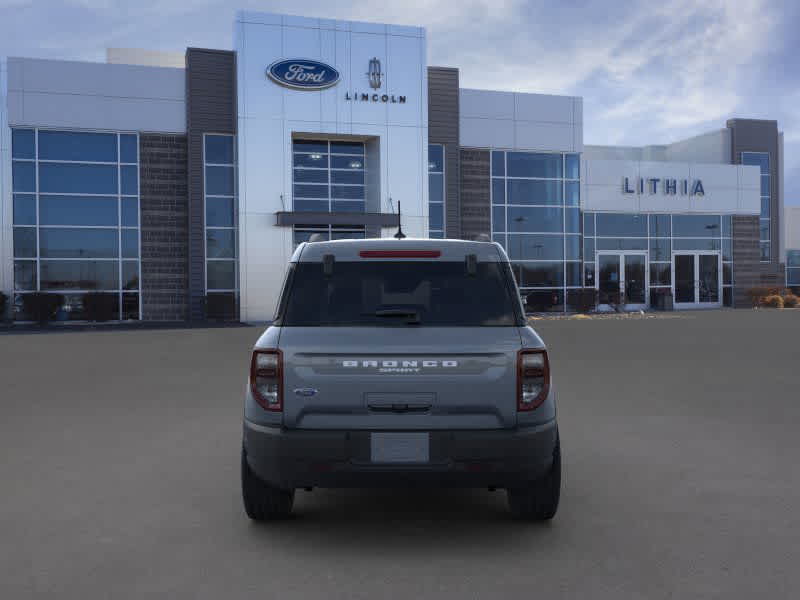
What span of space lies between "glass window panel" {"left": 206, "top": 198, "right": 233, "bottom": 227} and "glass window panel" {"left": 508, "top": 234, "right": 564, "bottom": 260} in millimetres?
11741

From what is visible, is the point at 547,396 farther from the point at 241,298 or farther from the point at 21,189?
the point at 21,189

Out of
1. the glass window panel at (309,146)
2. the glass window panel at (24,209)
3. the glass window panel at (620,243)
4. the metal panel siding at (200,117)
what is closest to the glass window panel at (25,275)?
the glass window panel at (24,209)

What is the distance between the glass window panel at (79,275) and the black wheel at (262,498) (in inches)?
1010

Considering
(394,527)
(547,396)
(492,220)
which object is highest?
(492,220)

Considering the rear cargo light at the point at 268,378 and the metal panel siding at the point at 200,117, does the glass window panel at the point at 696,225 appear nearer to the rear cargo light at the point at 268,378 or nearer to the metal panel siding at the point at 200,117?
the metal panel siding at the point at 200,117

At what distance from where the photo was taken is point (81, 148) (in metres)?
28.7

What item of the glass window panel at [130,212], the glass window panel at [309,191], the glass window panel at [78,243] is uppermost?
the glass window panel at [309,191]

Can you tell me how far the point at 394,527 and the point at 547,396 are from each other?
4.31ft

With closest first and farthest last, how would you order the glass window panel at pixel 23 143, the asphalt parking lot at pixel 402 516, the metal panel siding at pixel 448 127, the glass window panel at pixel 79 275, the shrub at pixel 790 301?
the asphalt parking lot at pixel 402 516
the glass window panel at pixel 23 143
the glass window panel at pixel 79 275
the metal panel siding at pixel 448 127
the shrub at pixel 790 301

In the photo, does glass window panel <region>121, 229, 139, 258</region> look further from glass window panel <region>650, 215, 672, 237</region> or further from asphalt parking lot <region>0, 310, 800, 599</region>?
glass window panel <region>650, 215, 672, 237</region>

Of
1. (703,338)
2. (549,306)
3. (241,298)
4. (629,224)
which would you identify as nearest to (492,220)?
(549,306)

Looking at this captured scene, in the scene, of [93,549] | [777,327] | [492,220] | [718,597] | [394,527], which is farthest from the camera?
[492,220]

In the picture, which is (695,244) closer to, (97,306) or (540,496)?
(97,306)

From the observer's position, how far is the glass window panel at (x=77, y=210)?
93.3 ft
